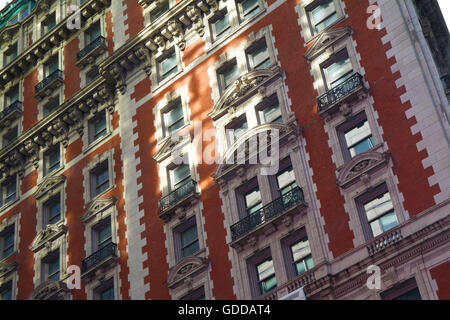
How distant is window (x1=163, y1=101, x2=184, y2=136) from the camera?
43312mm

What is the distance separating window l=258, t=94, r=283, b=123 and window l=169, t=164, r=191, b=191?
4.39 meters

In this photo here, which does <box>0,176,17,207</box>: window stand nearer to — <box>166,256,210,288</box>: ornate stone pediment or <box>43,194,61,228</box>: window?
<box>43,194,61,228</box>: window

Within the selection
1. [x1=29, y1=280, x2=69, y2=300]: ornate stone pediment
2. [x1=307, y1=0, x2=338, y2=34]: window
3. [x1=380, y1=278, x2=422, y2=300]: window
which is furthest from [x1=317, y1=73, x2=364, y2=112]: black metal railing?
[x1=29, y1=280, x2=69, y2=300]: ornate stone pediment

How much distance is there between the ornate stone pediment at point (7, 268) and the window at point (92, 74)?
11.8m

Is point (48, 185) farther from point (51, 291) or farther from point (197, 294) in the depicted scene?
point (197, 294)

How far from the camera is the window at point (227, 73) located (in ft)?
139

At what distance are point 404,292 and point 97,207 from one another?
18604mm

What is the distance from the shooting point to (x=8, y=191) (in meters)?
51.1

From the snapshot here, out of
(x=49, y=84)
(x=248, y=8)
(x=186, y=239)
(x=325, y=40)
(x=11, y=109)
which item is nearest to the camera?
(x=325, y=40)

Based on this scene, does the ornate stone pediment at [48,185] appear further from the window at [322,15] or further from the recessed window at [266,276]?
the window at [322,15]

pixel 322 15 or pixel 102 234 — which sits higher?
pixel 322 15

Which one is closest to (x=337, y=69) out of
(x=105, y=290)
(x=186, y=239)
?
(x=186, y=239)

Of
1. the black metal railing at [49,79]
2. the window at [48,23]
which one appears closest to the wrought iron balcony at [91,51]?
the black metal railing at [49,79]

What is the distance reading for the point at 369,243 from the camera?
31797 mm
